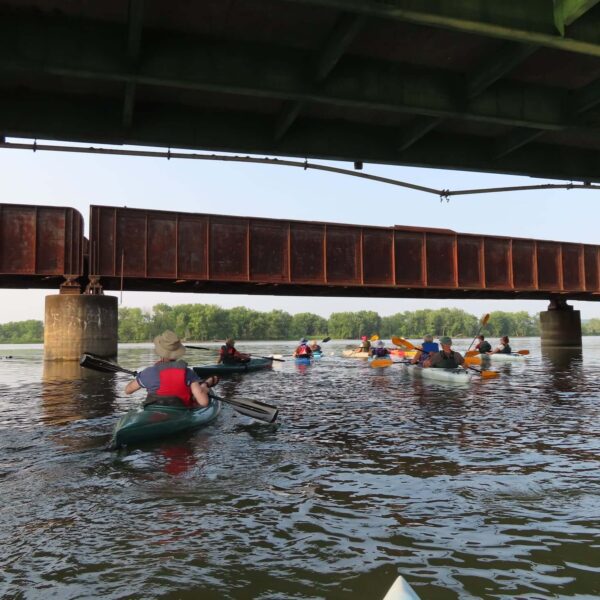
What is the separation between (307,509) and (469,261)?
95.6 ft

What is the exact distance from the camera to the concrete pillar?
80.3 ft

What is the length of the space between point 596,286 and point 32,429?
124 feet

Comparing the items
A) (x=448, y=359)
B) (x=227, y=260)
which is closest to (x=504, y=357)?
(x=448, y=359)

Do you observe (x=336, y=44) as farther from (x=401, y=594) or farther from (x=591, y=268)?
(x=591, y=268)

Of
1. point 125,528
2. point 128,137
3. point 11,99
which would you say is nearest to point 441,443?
point 125,528

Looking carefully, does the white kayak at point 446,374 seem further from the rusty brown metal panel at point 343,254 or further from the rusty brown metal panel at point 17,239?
the rusty brown metal panel at point 17,239

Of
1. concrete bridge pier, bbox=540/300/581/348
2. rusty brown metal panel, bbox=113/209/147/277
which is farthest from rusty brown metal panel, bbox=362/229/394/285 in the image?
concrete bridge pier, bbox=540/300/581/348

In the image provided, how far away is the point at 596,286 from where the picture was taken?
3619 cm

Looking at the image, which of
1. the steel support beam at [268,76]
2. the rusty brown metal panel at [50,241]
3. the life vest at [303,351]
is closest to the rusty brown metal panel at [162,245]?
the rusty brown metal panel at [50,241]

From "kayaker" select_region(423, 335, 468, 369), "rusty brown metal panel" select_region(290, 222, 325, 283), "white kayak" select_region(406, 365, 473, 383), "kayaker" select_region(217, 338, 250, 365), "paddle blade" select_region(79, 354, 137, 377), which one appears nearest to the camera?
"paddle blade" select_region(79, 354, 137, 377)

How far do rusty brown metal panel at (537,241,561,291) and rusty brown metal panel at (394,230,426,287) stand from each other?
9.38 metres

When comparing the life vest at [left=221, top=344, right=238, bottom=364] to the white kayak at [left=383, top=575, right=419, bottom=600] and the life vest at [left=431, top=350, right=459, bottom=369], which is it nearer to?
the life vest at [left=431, top=350, right=459, bottom=369]

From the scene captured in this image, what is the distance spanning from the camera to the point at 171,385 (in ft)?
28.0

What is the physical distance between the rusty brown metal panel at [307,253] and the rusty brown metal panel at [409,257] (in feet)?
16.2
